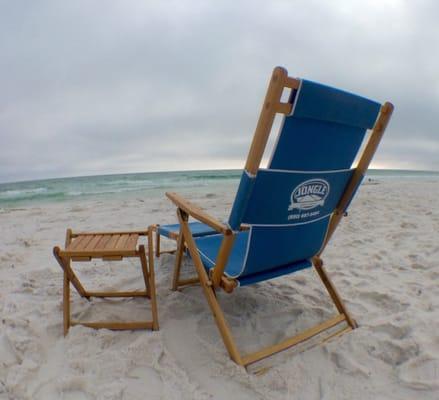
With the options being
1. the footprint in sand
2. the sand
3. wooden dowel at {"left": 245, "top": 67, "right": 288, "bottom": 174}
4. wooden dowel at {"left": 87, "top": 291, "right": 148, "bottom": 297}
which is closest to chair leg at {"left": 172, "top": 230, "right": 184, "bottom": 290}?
the sand

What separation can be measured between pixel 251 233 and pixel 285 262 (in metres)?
0.39

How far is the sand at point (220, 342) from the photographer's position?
1.29 meters

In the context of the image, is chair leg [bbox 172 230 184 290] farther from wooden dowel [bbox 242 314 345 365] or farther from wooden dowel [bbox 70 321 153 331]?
wooden dowel [bbox 242 314 345 365]

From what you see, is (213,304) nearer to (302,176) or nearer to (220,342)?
(220,342)

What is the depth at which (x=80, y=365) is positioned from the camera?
4.66ft

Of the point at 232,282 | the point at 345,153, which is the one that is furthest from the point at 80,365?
the point at 345,153

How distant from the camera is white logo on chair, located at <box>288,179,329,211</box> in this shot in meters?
1.48

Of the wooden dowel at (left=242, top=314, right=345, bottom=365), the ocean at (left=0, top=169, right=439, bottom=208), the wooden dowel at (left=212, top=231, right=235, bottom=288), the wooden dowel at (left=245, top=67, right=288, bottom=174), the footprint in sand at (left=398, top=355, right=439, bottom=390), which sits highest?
the wooden dowel at (left=245, top=67, right=288, bottom=174)

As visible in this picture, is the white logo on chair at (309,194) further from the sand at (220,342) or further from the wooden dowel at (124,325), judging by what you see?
the wooden dowel at (124,325)

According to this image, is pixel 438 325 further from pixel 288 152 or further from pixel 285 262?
pixel 288 152

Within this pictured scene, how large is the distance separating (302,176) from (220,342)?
1.02m

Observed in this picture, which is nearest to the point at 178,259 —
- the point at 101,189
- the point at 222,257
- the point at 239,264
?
the point at 239,264

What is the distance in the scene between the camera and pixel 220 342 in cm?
163

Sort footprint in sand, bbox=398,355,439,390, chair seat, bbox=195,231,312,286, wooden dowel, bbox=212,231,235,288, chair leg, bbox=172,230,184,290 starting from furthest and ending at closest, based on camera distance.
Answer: chair leg, bbox=172,230,184,290 → chair seat, bbox=195,231,312,286 → wooden dowel, bbox=212,231,235,288 → footprint in sand, bbox=398,355,439,390
